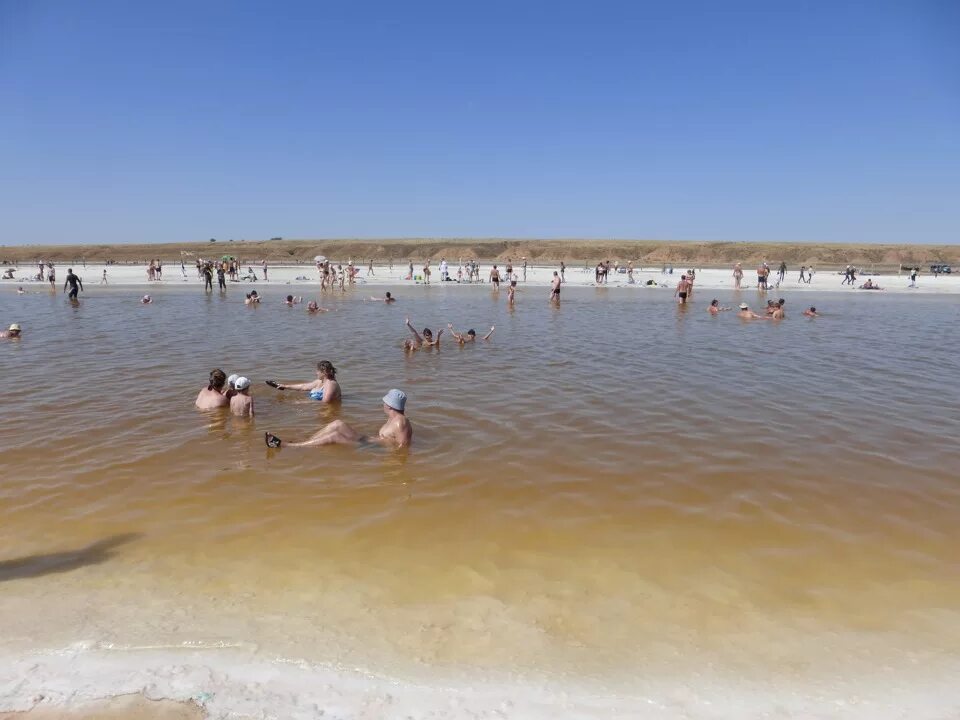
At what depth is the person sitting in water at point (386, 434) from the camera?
307 inches

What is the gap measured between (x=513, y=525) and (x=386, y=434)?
2.80 m

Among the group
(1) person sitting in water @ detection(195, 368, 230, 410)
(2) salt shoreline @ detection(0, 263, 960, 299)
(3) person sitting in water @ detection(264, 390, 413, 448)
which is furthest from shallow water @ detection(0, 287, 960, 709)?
(2) salt shoreline @ detection(0, 263, 960, 299)

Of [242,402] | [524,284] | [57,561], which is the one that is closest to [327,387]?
[242,402]

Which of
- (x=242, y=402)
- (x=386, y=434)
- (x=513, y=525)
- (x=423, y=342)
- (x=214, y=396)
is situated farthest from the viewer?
(x=423, y=342)

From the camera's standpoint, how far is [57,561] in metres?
5.00

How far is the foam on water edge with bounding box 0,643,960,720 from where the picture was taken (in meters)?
3.40

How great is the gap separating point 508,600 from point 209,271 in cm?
3668

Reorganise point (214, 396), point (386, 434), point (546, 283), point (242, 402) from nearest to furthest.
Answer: point (386, 434) < point (242, 402) < point (214, 396) < point (546, 283)

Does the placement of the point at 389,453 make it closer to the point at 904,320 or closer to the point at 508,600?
the point at 508,600

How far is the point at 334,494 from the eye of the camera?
6.46 metres

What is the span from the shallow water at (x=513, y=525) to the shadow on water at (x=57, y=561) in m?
0.02

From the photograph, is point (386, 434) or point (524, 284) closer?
point (386, 434)

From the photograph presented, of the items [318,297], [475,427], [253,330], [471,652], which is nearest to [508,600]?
[471,652]

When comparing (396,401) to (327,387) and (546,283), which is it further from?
(546,283)
